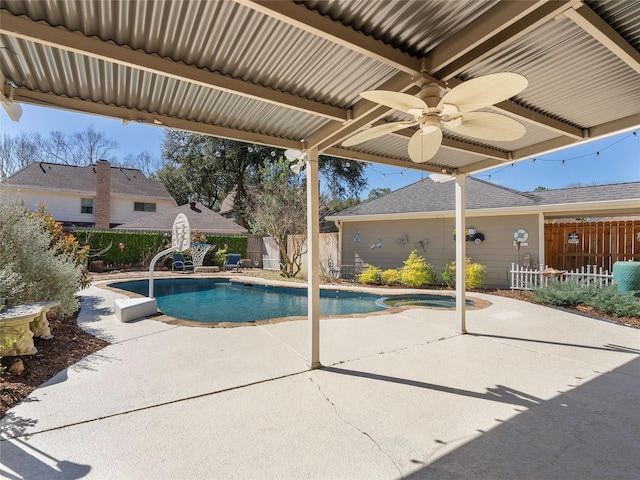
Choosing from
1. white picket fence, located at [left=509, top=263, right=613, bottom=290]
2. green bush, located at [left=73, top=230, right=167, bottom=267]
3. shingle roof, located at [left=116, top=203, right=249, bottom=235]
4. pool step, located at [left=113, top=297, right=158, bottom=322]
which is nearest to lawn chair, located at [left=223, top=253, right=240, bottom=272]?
shingle roof, located at [left=116, top=203, right=249, bottom=235]

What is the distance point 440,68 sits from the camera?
2.63 m

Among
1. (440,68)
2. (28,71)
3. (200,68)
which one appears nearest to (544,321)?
(440,68)

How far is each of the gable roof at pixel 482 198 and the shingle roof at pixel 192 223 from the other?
26.1 ft

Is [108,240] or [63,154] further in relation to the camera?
[63,154]

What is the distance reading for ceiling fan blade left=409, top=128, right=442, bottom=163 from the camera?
3225mm

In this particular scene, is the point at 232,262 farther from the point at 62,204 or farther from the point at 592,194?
the point at 592,194

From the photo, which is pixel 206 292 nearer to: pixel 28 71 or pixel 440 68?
pixel 28 71

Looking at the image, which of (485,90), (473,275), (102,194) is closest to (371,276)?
(473,275)

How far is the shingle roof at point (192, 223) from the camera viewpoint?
17.7 m

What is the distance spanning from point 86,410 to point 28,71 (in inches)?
115

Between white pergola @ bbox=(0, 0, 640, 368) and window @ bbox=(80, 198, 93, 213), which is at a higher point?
window @ bbox=(80, 198, 93, 213)

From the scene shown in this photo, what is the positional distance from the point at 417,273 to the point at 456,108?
31.6ft

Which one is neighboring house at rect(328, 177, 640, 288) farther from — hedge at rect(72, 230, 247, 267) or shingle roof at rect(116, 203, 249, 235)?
hedge at rect(72, 230, 247, 267)

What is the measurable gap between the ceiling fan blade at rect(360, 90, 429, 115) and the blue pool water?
6.51m
